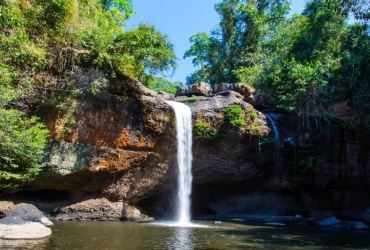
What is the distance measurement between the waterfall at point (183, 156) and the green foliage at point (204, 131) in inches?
11.4

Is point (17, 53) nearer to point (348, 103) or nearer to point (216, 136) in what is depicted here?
point (216, 136)

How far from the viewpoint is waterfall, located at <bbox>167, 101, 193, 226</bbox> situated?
15.1m

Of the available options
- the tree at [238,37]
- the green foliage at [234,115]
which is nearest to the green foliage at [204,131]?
the green foliage at [234,115]

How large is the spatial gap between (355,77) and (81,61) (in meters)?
12.3

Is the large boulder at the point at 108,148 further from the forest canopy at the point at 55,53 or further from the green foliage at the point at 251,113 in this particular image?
the green foliage at the point at 251,113

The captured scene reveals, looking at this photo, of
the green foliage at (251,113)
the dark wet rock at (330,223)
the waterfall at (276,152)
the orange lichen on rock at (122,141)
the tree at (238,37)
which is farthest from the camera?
the tree at (238,37)

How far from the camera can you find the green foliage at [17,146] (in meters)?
10.2

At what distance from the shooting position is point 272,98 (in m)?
18.2

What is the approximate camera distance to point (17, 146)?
10578mm

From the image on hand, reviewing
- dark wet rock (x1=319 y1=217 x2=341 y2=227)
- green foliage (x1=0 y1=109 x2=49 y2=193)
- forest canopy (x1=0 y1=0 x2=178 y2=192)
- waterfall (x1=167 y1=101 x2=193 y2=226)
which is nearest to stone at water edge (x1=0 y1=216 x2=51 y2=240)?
green foliage (x1=0 y1=109 x2=49 y2=193)

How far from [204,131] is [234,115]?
62.5 inches

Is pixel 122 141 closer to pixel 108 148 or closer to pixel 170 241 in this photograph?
pixel 108 148

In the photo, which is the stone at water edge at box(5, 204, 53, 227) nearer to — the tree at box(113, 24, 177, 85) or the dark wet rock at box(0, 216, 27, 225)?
the dark wet rock at box(0, 216, 27, 225)

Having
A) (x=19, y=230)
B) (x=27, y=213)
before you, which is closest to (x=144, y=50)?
(x=27, y=213)
